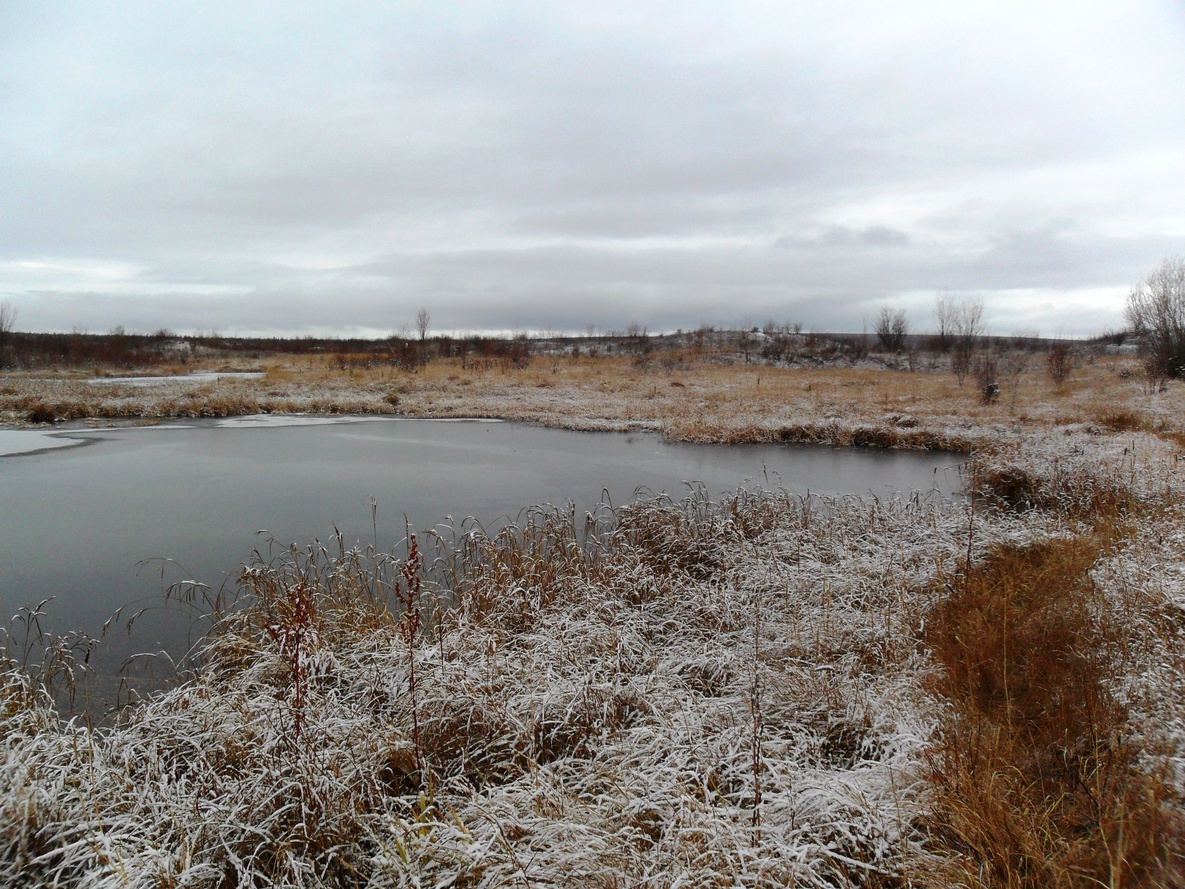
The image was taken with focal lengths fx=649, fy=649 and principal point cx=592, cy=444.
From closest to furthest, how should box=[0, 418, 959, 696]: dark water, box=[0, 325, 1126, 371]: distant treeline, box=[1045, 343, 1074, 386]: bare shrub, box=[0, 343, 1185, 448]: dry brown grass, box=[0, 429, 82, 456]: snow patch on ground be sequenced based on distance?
box=[0, 418, 959, 696]: dark water
box=[0, 429, 82, 456]: snow patch on ground
box=[0, 343, 1185, 448]: dry brown grass
box=[1045, 343, 1074, 386]: bare shrub
box=[0, 325, 1126, 371]: distant treeline

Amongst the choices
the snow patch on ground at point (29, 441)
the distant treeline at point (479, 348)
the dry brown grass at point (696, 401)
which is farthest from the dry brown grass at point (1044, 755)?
the distant treeline at point (479, 348)

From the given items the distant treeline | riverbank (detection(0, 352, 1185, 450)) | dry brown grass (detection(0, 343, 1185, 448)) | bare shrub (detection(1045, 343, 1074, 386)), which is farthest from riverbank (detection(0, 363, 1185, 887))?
the distant treeline

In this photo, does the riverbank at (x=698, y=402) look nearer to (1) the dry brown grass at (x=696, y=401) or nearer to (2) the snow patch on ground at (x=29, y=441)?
(1) the dry brown grass at (x=696, y=401)

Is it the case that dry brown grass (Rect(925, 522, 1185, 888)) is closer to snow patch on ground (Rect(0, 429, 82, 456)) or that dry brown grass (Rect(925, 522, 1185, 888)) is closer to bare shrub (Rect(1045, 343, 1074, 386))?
snow patch on ground (Rect(0, 429, 82, 456))

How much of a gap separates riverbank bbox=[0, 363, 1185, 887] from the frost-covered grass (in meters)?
0.02

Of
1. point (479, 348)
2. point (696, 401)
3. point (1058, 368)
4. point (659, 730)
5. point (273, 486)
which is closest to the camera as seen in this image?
point (659, 730)

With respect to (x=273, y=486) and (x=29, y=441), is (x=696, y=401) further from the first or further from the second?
(x=29, y=441)

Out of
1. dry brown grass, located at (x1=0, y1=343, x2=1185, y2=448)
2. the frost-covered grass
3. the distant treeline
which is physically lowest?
the frost-covered grass

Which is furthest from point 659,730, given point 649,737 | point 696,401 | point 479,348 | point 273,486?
point 479,348

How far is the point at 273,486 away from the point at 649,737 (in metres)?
9.61

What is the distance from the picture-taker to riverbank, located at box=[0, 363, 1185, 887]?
269cm

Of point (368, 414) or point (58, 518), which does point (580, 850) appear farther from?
point (368, 414)

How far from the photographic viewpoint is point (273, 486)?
1132cm

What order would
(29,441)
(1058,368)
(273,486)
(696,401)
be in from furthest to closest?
1. (1058,368)
2. (696,401)
3. (29,441)
4. (273,486)
